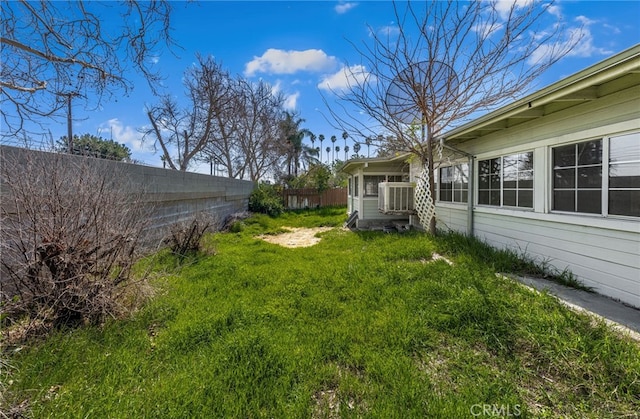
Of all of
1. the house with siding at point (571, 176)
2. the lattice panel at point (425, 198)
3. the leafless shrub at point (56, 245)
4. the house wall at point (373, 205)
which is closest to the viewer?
the leafless shrub at point (56, 245)

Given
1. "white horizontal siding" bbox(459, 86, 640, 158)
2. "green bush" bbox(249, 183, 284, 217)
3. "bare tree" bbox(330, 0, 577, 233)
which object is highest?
"bare tree" bbox(330, 0, 577, 233)

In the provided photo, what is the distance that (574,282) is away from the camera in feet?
12.0

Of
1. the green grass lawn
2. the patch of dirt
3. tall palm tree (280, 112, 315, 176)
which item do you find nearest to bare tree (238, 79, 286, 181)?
tall palm tree (280, 112, 315, 176)

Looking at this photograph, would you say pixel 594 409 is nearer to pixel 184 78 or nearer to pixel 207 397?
pixel 207 397

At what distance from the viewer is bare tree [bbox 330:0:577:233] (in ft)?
17.4

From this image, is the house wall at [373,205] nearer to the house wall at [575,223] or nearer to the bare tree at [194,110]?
the house wall at [575,223]

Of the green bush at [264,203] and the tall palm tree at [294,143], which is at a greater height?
the tall palm tree at [294,143]

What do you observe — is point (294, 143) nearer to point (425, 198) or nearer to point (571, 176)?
point (425, 198)

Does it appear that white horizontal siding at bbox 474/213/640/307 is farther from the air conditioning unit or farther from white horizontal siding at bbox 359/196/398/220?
white horizontal siding at bbox 359/196/398/220

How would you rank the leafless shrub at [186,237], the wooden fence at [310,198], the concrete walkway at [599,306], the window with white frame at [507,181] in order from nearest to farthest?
the concrete walkway at [599,306] < the window with white frame at [507,181] < the leafless shrub at [186,237] < the wooden fence at [310,198]

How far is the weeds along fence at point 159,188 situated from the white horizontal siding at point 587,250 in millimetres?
6095

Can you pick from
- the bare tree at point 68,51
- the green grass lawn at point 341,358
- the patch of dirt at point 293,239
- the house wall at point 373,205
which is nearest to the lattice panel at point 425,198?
the house wall at point 373,205

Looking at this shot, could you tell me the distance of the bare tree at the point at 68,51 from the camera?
2.82m

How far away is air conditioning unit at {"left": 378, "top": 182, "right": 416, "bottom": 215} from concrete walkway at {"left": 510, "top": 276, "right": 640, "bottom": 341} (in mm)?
4526
